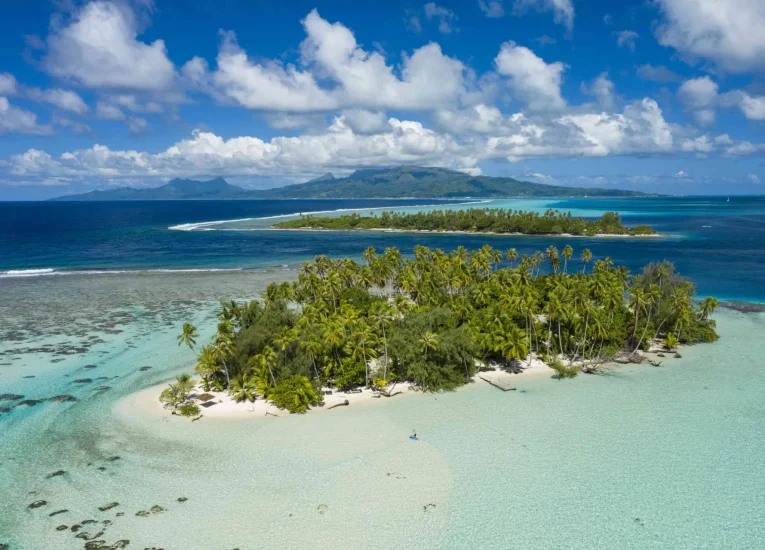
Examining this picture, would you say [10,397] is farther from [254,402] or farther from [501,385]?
[501,385]

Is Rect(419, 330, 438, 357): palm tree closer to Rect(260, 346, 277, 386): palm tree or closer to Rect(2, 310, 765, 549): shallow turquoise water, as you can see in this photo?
Rect(2, 310, 765, 549): shallow turquoise water

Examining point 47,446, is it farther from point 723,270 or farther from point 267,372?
point 723,270

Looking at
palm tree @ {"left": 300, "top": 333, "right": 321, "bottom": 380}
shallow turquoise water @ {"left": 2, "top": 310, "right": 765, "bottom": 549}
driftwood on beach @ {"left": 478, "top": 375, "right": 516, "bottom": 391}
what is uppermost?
palm tree @ {"left": 300, "top": 333, "right": 321, "bottom": 380}

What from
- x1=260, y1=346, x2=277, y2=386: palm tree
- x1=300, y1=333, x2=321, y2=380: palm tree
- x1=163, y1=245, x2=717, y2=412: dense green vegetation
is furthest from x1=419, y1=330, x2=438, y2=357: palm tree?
x1=260, y1=346, x2=277, y2=386: palm tree

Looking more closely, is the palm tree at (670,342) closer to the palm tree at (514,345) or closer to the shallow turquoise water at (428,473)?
the shallow turquoise water at (428,473)

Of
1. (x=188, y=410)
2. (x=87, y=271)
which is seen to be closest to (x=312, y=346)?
(x=188, y=410)
